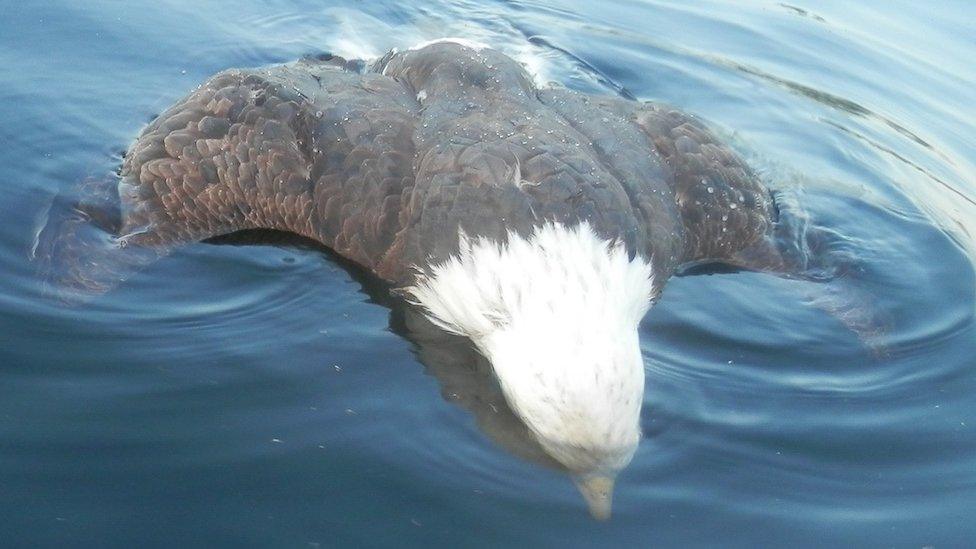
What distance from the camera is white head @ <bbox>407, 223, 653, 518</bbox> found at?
14.8 feet

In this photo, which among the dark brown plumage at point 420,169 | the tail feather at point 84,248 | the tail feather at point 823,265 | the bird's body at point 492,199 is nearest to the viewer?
the bird's body at point 492,199

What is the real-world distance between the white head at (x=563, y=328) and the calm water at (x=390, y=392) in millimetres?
147

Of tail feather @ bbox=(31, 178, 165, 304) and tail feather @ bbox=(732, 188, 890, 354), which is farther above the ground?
tail feather @ bbox=(732, 188, 890, 354)

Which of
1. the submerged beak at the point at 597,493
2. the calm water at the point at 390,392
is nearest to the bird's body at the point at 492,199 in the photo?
the submerged beak at the point at 597,493

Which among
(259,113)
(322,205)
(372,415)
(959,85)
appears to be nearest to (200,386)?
(372,415)

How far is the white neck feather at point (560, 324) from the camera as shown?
452 cm

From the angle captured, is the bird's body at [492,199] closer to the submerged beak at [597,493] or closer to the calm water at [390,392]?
the submerged beak at [597,493]

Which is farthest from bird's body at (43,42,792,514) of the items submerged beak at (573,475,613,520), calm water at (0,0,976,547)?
calm water at (0,0,976,547)

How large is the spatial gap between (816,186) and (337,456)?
14.1 feet

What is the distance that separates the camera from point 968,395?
18.6ft

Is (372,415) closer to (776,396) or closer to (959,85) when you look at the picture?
(776,396)

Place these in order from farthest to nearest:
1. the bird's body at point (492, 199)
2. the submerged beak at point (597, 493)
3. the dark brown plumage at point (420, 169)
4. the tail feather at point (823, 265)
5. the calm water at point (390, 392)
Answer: the tail feather at point (823, 265) → the dark brown plumage at point (420, 169) → the bird's body at point (492, 199) → the submerged beak at point (597, 493) → the calm water at point (390, 392)

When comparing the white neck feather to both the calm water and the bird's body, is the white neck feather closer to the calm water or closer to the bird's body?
the bird's body

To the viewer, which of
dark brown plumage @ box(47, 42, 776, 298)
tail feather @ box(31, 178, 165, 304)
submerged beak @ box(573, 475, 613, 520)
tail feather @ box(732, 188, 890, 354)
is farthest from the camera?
tail feather @ box(732, 188, 890, 354)
